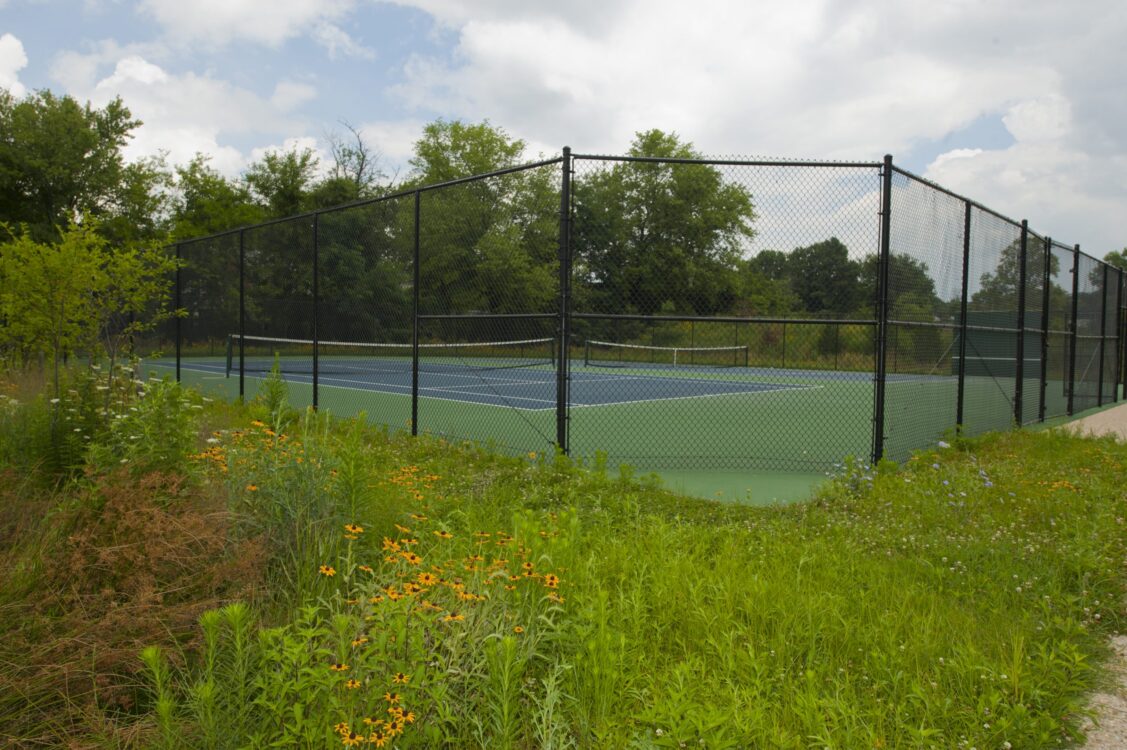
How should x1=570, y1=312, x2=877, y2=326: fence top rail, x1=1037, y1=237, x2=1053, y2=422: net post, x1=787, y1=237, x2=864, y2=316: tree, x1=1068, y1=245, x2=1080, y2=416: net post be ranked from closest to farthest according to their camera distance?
x1=570, y1=312, x2=877, y2=326: fence top rail → x1=787, y1=237, x2=864, y2=316: tree → x1=1037, y1=237, x2=1053, y2=422: net post → x1=1068, y1=245, x2=1080, y2=416: net post

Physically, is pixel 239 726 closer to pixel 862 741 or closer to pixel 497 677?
pixel 497 677

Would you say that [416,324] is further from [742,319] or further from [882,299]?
[882,299]

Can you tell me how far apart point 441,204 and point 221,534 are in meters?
5.82

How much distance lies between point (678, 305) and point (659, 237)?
0.60m

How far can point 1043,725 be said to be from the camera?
2645 millimetres

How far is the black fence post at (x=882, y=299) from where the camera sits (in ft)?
20.6

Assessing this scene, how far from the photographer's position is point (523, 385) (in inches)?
651

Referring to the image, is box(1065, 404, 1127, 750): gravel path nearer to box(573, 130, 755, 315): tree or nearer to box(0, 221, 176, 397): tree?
box(573, 130, 755, 315): tree

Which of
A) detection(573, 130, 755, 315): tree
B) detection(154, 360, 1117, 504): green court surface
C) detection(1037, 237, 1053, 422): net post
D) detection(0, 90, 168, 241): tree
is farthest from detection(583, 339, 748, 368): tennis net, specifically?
detection(0, 90, 168, 241): tree

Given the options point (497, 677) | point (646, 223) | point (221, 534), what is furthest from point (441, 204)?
point (497, 677)

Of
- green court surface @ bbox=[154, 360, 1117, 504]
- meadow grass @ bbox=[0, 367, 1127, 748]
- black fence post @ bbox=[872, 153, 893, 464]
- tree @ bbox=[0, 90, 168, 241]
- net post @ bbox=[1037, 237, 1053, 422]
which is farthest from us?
tree @ bbox=[0, 90, 168, 241]

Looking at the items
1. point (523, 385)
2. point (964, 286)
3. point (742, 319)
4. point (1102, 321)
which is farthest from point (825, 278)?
point (523, 385)

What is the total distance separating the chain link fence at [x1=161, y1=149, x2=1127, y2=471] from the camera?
6613mm

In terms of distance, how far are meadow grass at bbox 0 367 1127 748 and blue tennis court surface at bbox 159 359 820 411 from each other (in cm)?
794
